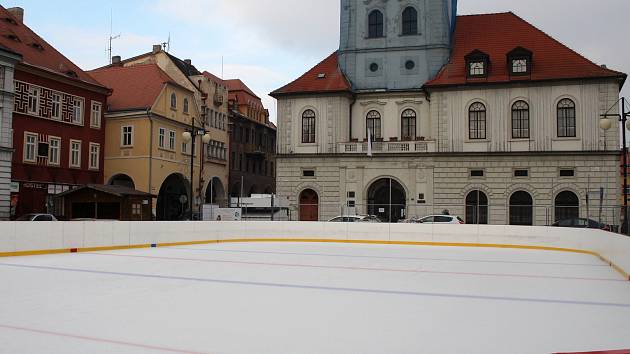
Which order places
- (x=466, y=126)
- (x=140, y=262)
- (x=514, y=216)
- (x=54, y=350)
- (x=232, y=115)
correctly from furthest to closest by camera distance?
(x=232, y=115) < (x=466, y=126) < (x=514, y=216) < (x=140, y=262) < (x=54, y=350)

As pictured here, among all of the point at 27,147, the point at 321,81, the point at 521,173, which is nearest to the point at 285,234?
the point at 521,173

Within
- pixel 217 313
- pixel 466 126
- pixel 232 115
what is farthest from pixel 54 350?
pixel 232 115

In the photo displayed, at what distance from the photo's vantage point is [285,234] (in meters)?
30.9

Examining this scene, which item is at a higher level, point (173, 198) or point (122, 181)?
point (122, 181)

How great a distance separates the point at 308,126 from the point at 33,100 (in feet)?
66.8

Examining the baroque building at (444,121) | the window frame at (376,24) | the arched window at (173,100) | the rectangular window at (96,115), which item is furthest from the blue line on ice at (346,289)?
the arched window at (173,100)

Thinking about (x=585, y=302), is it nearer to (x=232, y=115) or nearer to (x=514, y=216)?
(x=514, y=216)

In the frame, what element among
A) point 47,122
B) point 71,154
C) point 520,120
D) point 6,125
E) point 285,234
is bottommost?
point 285,234

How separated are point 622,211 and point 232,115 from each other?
49386mm

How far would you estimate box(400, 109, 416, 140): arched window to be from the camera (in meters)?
46.3

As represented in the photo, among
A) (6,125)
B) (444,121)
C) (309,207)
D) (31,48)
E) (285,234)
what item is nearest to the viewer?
(285,234)

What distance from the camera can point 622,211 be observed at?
2191 centimetres

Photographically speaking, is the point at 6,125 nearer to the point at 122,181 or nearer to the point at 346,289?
the point at 122,181

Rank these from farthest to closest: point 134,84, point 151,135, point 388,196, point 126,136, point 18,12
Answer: point 134,84
point 126,136
point 151,135
point 18,12
point 388,196
